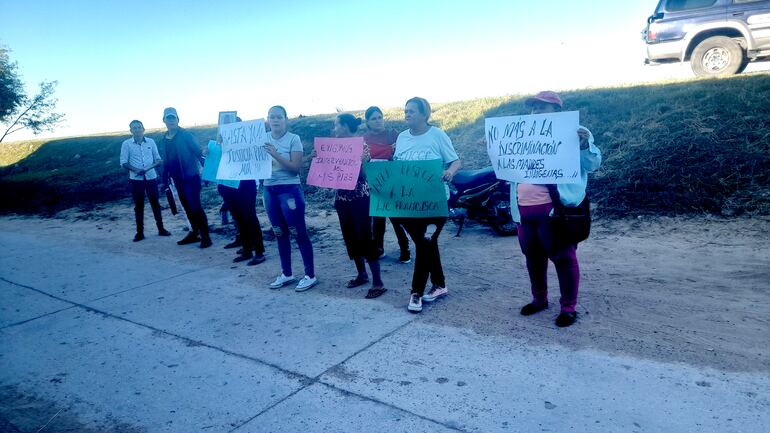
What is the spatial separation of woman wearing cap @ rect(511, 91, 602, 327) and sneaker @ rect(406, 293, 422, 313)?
1073mm

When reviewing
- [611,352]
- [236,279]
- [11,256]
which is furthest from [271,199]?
[11,256]

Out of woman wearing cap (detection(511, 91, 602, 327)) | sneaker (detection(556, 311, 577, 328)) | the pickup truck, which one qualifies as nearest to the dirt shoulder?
sneaker (detection(556, 311, 577, 328))

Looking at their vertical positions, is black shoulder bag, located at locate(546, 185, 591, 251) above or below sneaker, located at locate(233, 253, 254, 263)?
above

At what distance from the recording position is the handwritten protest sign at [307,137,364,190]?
4.99 metres

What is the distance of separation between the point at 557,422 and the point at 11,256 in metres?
9.24

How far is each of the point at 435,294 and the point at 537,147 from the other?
168 centimetres

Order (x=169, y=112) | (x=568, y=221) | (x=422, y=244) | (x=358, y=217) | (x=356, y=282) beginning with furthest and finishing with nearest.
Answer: (x=169, y=112) < (x=356, y=282) < (x=358, y=217) < (x=422, y=244) < (x=568, y=221)

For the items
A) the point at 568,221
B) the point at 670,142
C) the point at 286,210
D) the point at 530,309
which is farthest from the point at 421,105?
the point at 670,142

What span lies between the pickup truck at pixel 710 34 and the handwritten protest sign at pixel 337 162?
8.74 metres

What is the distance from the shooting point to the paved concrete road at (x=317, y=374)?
2.90 metres

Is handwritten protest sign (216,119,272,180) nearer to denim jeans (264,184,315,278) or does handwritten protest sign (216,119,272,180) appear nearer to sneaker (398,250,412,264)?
denim jeans (264,184,315,278)

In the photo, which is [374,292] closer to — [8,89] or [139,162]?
[139,162]

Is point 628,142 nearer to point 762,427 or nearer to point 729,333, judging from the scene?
point 729,333

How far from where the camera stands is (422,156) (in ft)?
14.8
